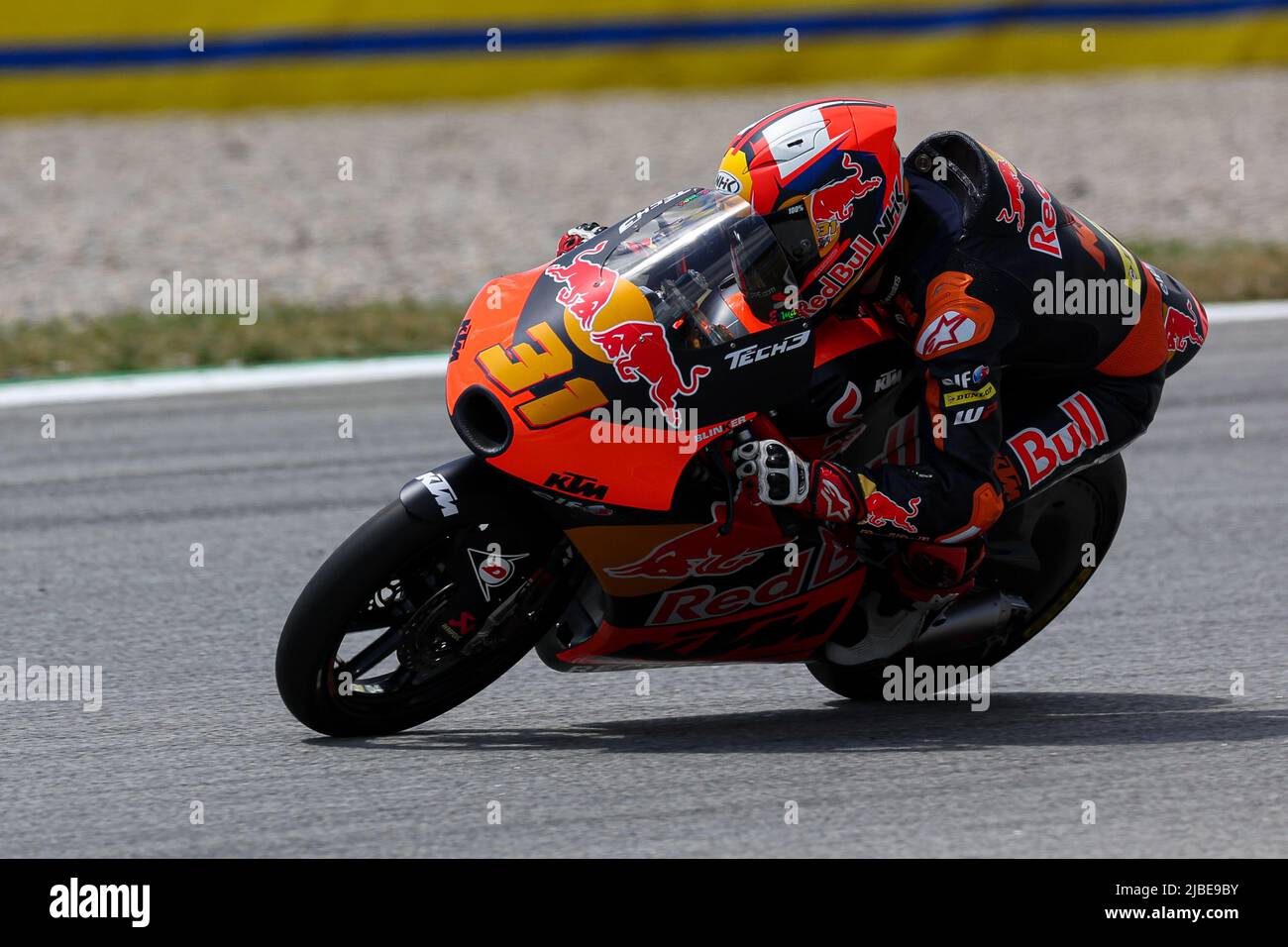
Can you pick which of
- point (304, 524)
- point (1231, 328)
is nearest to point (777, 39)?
point (1231, 328)

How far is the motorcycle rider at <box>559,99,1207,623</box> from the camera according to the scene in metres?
4.56

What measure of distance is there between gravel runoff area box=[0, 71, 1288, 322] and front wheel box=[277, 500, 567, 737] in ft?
25.0

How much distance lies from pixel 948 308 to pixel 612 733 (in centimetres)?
138

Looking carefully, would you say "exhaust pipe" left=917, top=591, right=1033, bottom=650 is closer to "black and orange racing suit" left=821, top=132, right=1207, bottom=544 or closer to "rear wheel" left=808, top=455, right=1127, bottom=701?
"rear wheel" left=808, top=455, right=1127, bottom=701

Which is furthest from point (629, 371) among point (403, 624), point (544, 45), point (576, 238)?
point (544, 45)

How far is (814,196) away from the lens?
14.9ft

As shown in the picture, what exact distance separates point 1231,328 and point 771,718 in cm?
702

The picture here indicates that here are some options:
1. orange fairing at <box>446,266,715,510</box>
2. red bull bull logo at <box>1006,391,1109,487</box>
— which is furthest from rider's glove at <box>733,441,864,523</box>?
red bull bull logo at <box>1006,391,1109,487</box>

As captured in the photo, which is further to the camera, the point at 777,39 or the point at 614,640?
the point at 777,39

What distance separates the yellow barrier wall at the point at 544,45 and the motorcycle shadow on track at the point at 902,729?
1113cm

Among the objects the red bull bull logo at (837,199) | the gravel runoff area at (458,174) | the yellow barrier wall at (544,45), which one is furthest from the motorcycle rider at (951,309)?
the yellow barrier wall at (544,45)

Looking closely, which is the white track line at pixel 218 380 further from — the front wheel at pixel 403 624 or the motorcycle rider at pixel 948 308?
the motorcycle rider at pixel 948 308

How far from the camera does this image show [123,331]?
36.6ft
